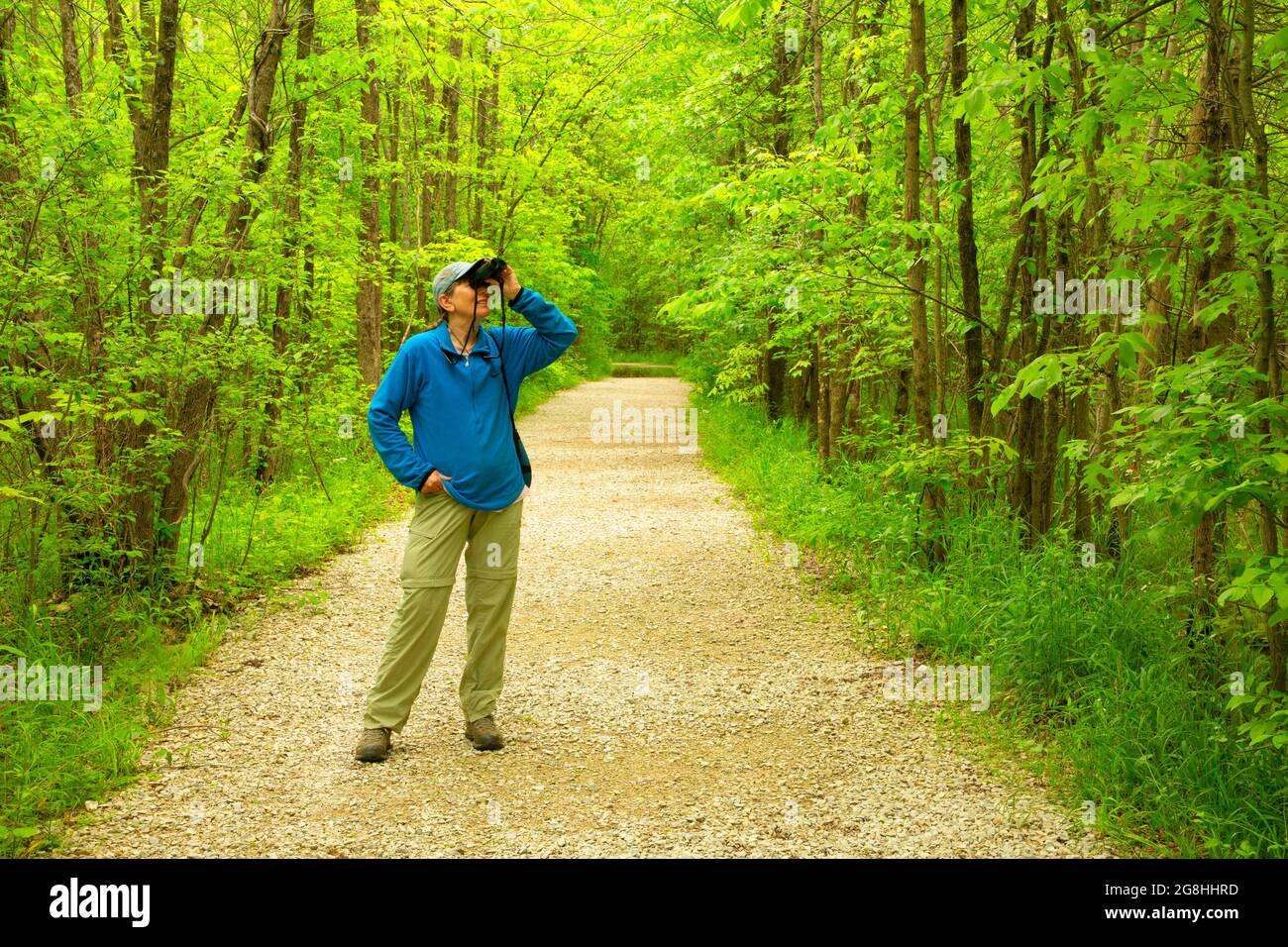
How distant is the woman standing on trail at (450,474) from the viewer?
5.03 metres

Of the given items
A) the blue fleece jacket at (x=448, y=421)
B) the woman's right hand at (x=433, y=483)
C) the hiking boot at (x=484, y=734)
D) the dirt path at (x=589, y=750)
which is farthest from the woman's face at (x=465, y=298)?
the dirt path at (x=589, y=750)

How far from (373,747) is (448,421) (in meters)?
1.61

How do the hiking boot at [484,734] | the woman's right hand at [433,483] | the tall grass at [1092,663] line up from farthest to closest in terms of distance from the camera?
1. the hiking boot at [484,734]
2. the woman's right hand at [433,483]
3. the tall grass at [1092,663]

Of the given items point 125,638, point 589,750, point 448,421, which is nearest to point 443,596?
point 448,421

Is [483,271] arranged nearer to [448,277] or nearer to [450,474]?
[448,277]

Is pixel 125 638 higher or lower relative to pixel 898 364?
lower

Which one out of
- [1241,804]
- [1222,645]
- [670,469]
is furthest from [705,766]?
[670,469]

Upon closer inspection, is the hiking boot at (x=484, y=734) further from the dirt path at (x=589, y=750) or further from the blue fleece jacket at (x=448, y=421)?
the blue fleece jacket at (x=448, y=421)

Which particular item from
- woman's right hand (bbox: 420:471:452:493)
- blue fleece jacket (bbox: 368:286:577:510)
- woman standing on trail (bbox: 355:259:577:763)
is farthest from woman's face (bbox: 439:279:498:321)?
→ woman's right hand (bbox: 420:471:452:493)

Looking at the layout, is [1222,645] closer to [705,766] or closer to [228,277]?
[705,766]

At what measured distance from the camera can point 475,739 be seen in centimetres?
526

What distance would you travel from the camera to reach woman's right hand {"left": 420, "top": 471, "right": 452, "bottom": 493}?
16.4 feet

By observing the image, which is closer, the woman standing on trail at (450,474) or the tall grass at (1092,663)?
the tall grass at (1092,663)

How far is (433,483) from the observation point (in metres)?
4.99
